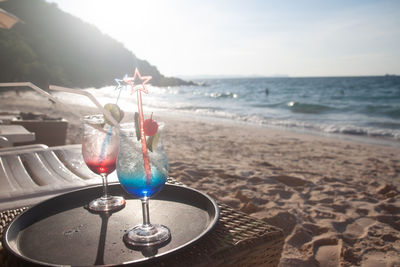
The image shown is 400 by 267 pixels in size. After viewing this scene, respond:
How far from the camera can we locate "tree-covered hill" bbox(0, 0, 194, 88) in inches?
1206

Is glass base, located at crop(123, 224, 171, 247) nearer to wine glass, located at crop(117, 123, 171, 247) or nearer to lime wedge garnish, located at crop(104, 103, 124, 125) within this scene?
wine glass, located at crop(117, 123, 171, 247)

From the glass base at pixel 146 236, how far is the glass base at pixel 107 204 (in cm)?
26

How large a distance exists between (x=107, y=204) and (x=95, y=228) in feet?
0.63

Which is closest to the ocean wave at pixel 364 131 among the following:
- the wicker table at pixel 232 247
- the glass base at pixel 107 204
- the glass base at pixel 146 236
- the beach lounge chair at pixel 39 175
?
the beach lounge chair at pixel 39 175

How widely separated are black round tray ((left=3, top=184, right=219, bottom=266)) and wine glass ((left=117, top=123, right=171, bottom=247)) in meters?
0.03

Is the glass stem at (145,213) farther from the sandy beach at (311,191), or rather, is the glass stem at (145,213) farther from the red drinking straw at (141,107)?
the sandy beach at (311,191)

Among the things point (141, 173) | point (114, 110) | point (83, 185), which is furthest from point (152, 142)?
point (83, 185)

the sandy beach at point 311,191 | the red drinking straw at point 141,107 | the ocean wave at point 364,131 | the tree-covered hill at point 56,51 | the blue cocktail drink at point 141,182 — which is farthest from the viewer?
the tree-covered hill at point 56,51

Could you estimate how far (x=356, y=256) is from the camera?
2135mm

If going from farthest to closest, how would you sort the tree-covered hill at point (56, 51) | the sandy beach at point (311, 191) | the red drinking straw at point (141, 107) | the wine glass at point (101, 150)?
the tree-covered hill at point (56, 51) < the sandy beach at point (311, 191) < the wine glass at point (101, 150) < the red drinking straw at point (141, 107)

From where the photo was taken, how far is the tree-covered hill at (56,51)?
101ft

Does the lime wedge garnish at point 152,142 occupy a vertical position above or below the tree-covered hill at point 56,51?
below

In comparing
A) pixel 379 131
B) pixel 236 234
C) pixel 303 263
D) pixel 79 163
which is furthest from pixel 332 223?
pixel 379 131

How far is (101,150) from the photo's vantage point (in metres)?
1.27
